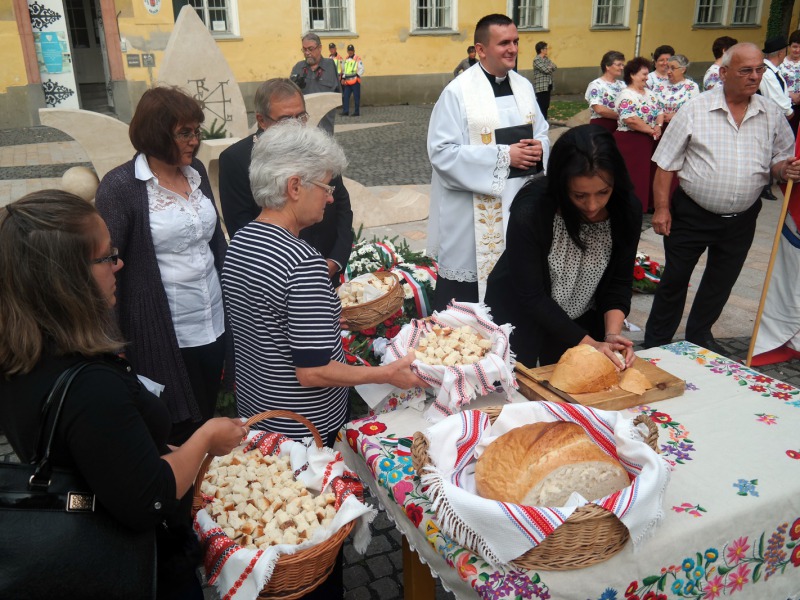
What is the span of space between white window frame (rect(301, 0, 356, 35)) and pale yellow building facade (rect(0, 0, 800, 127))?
0.03 m

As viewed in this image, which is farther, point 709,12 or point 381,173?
point 709,12

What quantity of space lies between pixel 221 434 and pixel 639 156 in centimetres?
727

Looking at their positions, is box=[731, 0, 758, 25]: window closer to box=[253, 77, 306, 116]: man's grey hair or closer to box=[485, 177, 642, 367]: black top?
box=[253, 77, 306, 116]: man's grey hair

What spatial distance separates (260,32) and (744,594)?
1781 centimetres

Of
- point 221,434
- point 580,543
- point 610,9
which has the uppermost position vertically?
point 610,9

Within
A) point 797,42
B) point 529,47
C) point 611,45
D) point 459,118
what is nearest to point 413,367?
point 459,118

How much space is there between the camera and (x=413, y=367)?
2299 millimetres

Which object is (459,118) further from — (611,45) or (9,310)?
(611,45)

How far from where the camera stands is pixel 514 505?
1.58 metres

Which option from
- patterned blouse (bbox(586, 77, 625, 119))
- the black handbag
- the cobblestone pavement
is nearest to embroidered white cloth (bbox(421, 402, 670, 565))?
the black handbag

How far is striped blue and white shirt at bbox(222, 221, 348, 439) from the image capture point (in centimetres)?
214

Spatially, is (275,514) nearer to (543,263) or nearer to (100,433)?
(100,433)

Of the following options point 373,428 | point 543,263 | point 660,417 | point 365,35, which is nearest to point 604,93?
point 543,263

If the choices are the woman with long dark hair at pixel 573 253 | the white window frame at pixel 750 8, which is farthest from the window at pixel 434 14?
the woman with long dark hair at pixel 573 253
